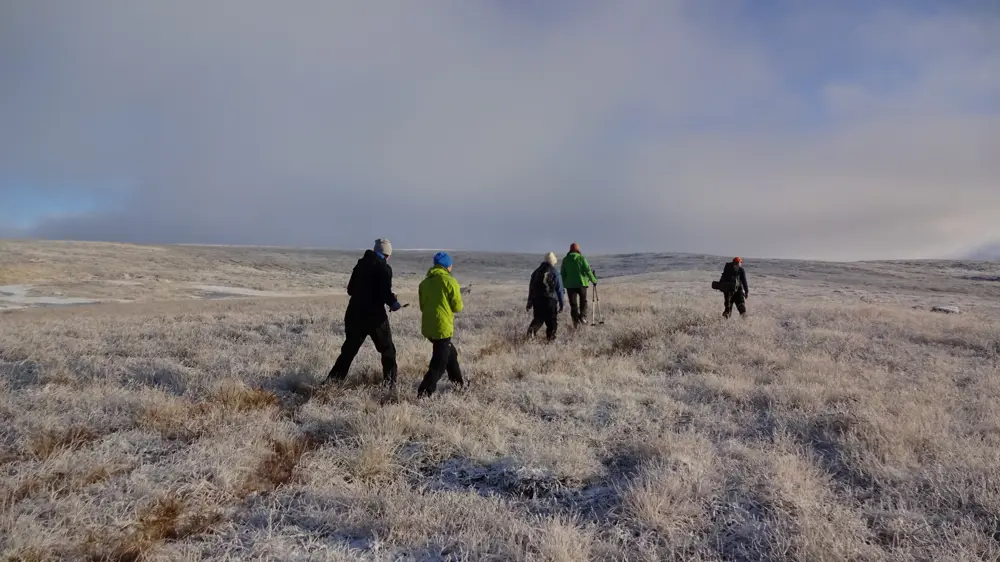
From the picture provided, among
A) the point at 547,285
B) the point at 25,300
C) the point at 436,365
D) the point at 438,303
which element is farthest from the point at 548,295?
the point at 25,300

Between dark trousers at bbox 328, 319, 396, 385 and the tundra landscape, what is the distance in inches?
11.2

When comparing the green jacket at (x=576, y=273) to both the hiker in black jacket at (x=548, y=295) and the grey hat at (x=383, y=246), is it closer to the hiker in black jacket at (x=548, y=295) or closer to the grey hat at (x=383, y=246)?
the hiker in black jacket at (x=548, y=295)

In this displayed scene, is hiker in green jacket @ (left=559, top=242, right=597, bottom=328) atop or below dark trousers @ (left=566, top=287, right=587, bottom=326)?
atop

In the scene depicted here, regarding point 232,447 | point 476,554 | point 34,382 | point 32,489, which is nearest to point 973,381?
point 476,554

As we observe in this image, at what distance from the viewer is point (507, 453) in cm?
500

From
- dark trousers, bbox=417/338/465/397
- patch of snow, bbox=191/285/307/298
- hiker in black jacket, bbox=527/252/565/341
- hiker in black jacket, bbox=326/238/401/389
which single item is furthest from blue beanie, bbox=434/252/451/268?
patch of snow, bbox=191/285/307/298

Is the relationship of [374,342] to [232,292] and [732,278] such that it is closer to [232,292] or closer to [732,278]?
[732,278]

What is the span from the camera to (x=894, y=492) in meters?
4.15

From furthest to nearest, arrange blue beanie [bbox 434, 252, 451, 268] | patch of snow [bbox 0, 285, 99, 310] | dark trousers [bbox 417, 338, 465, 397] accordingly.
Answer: patch of snow [bbox 0, 285, 99, 310] → blue beanie [bbox 434, 252, 451, 268] → dark trousers [bbox 417, 338, 465, 397]

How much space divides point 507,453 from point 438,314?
7.89 ft

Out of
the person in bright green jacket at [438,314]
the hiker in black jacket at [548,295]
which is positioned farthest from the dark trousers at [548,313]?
the person in bright green jacket at [438,314]

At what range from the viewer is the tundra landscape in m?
3.54

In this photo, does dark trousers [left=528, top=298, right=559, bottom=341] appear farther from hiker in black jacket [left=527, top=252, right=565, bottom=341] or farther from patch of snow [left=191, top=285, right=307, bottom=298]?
patch of snow [left=191, top=285, right=307, bottom=298]

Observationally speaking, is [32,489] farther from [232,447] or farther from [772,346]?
[772,346]
